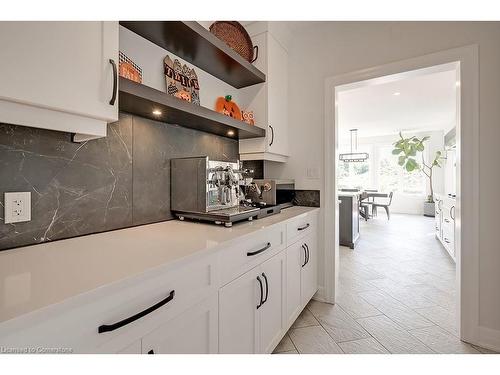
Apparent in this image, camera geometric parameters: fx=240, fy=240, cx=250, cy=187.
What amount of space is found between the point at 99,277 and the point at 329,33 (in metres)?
2.51

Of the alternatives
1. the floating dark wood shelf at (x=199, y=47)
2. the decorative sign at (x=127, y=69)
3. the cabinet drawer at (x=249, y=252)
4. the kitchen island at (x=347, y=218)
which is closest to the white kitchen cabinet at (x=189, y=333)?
the cabinet drawer at (x=249, y=252)

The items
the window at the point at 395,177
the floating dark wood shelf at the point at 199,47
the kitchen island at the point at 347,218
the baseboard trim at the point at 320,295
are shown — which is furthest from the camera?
the window at the point at 395,177

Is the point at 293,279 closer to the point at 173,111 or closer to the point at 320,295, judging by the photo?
the point at 320,295

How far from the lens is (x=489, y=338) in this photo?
5.25 ft

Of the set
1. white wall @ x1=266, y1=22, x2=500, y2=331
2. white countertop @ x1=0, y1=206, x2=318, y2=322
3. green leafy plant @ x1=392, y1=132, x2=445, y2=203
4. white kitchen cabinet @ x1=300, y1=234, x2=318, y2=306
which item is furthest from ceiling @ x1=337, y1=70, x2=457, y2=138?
white countertop @ x1=0, y1=206, x2=318, y2=322

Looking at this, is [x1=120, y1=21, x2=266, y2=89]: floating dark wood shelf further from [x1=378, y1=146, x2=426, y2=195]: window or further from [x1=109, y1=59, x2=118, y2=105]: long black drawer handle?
[x1=378, y1=146, x2=426, y2=195]: window

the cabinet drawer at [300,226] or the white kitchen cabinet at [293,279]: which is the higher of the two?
the cabinet drawer at [300,226]

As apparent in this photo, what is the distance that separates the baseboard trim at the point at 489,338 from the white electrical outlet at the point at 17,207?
270 centimetres

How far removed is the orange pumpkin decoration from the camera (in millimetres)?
1962

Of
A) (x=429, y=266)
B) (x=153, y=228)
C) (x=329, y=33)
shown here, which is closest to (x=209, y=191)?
(x=153, y=228)

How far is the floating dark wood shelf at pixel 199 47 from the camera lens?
4.33 ft

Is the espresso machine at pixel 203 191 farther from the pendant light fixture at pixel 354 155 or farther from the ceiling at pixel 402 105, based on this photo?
the pendant light fixture at pixel 354 155

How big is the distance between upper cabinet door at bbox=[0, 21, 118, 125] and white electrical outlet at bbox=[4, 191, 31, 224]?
0.42 m
